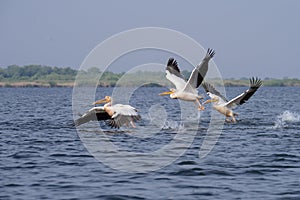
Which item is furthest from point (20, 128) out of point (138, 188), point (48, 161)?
point (138, 188)

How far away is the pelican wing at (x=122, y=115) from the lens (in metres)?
18.1

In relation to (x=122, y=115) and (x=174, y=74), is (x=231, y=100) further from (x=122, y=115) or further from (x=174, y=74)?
(x=122, y=115)

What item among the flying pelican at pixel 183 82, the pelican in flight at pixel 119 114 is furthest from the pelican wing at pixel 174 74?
the pelican in flight at pixel 119 114

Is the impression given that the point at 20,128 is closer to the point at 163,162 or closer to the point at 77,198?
the point at 163,162

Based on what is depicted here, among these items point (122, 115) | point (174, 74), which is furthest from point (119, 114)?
point (174, 74)

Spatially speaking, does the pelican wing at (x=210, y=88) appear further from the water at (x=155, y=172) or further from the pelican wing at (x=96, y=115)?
the pelican wing at (x=96, y=115)

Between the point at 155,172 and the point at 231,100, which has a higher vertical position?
the point at 231,100

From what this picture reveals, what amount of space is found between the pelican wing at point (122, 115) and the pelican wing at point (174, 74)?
2.09 metres

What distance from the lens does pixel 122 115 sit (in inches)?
723

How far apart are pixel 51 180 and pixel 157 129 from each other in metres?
10.2

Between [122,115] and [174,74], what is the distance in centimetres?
250

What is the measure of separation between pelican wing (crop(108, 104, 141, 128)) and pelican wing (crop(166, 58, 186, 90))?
6.86 ft

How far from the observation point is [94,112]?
20.3 meters

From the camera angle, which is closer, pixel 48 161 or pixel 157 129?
pixel 48 161
